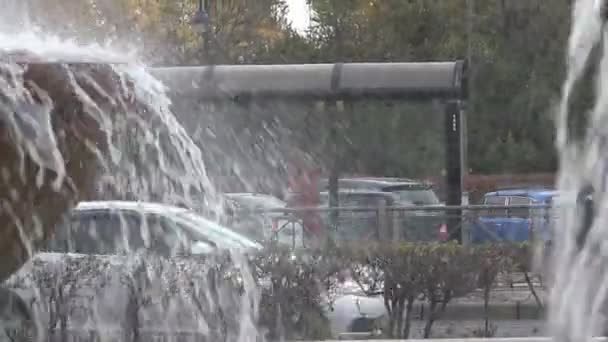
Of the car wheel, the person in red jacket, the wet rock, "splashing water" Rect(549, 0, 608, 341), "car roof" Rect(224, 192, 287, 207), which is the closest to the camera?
"splashing water" Rect(549, 0, 608, 341)

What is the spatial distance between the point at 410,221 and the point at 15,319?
6570 millimetres

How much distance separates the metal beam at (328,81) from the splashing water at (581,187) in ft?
34.9

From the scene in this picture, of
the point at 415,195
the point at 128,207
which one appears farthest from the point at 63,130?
the point at 415,195

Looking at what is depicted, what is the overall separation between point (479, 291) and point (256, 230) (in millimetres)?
3221

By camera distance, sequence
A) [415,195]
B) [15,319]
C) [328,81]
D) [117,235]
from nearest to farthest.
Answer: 1. [15,319]
2. [117,235]
3. [328,81]
4. [415,195]

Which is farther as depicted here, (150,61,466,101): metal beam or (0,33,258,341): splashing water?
(150,61,466,101): metal beam

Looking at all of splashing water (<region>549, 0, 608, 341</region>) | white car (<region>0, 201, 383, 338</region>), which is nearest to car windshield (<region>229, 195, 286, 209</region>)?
white car (<region>0, 201, 383, 338</region>)

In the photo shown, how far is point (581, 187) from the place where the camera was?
485 centimetres

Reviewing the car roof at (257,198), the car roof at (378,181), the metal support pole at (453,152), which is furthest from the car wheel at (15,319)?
the car roof at (378,181)

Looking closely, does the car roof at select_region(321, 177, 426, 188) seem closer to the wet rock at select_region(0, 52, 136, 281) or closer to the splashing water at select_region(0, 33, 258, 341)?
the splashing water at select_region(0, 33, 258, 341)

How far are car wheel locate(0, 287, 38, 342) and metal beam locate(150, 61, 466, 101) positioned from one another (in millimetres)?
7934

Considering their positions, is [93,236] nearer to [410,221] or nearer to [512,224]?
[410,221]

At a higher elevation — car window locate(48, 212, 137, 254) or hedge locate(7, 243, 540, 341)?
car window locate(48, 212, 137, 254)

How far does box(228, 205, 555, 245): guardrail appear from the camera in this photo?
42.5ft
